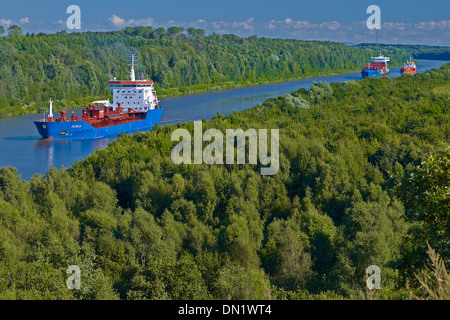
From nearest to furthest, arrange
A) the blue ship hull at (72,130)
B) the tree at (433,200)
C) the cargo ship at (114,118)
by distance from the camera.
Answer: the tree at (433,200) < the blue ship hull at (72,130) < the cargo ship at (114,118)

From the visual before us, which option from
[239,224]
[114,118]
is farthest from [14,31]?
[239,224]

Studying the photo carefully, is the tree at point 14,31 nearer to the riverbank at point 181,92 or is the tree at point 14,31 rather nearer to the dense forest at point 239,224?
the riverbank at point 181,92

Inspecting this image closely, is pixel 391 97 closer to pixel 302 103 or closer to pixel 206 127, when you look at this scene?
pixel 302 103

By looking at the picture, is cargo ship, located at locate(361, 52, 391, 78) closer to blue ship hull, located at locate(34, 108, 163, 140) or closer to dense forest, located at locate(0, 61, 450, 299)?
blue ship hull, located at locate(34, 108, 163, 140)

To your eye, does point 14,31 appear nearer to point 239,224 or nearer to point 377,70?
point 377,70

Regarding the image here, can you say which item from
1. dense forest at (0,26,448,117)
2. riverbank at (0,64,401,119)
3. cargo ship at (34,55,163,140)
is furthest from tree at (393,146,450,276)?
dense forest at (0,26,448,117)

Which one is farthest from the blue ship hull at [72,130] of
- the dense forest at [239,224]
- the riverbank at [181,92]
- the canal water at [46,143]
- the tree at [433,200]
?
the tree at [433,200]
